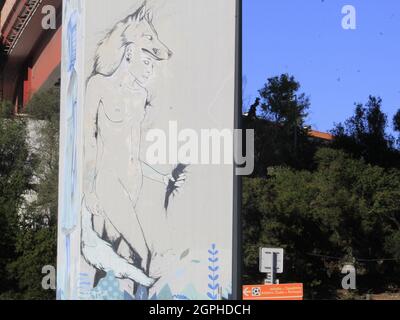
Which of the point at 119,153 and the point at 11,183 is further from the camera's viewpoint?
the point at 11,183

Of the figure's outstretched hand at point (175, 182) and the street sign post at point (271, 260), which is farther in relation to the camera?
the street sign post at point (271, 260)

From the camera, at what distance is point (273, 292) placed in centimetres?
1414

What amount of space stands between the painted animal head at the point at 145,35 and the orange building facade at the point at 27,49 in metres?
21.1

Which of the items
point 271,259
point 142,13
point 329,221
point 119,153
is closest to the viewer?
point 119,153

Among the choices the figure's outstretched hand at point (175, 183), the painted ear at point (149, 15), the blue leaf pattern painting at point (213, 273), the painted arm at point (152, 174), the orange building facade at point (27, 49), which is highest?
the orange building facade at point (27, 49)

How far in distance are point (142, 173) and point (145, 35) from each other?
8.42 ft

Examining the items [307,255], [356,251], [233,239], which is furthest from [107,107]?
[356,251]

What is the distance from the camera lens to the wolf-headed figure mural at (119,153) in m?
12.2

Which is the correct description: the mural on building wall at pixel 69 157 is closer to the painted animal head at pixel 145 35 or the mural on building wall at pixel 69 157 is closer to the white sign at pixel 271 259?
the painted animal head at pixel 145 35

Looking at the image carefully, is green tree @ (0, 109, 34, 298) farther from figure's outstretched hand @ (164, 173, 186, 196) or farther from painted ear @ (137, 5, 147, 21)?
painted ear @ (137, 5, 147, 21)

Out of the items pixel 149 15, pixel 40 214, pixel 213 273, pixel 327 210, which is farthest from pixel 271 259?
pixel 327 210

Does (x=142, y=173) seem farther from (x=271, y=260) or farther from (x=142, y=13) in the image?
(x=271, y=260)

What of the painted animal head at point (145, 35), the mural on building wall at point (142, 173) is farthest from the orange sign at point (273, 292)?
the painted animal head at point (145, 35)

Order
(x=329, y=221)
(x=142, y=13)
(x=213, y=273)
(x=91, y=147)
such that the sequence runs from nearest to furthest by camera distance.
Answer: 1. (x=213, y=273)
2. (x=142, y=13)
3. (x=91, y=147)
4. (x=329, y=221)
